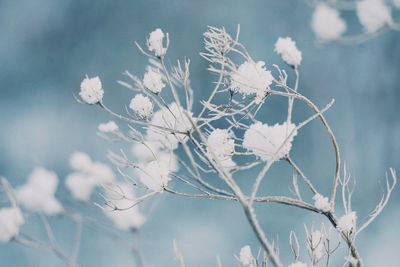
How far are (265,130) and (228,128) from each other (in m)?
0.17

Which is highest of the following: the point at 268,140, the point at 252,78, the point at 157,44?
the point at 157,44

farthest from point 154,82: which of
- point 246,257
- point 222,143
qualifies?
point 246,257

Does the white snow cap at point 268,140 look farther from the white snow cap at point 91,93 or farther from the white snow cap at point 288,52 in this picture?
the white snow cap at point 91,93

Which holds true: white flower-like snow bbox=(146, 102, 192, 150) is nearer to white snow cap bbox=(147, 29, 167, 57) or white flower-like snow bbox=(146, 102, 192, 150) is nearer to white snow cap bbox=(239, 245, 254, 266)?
white snow cap bbox=(147, 29, 167, 57)

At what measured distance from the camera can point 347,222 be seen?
1585 mm

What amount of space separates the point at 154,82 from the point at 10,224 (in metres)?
1.38

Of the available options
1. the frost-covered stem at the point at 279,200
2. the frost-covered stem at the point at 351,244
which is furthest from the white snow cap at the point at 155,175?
the frost-covered stem at the point at 351,244

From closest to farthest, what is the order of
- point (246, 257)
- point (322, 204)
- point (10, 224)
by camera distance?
point (322, 204) → point (246, 257) → point (10, 224)

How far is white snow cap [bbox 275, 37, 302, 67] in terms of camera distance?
5.77 ft

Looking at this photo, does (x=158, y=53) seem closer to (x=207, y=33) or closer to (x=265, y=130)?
(x=207, y=33)

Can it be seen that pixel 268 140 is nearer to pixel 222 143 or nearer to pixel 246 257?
pixel 222 143

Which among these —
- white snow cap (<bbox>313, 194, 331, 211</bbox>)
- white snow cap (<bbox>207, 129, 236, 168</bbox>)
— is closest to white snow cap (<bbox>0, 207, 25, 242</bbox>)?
white snow cap (<bbox>207, 129, 236, 168</bbox>)

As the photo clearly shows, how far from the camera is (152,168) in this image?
161 centimetres

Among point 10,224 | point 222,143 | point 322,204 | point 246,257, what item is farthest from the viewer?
point 10,224
